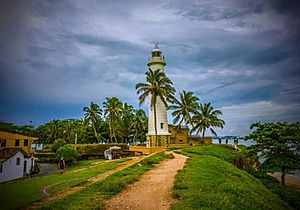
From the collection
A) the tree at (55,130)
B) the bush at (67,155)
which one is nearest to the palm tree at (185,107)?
the bush at (67,155)

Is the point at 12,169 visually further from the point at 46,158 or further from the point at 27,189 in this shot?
the point at 46,158

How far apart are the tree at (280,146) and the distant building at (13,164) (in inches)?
1043

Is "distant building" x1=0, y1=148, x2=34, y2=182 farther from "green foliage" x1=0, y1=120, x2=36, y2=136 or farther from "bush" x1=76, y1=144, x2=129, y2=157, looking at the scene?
"bush" x1=76, y1=144, x2=129, y2=157

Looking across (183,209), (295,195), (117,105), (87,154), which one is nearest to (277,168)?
(295,195)

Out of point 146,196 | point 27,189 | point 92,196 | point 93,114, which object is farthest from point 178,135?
point 92,196

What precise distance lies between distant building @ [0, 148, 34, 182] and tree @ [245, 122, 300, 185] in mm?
26497

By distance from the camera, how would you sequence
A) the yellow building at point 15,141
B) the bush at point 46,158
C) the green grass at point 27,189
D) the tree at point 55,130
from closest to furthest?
1. the green grass at point 27,189
2. the yellow building at point 15,141
3. the bush at point 46,158
4. the tree at point 55,130

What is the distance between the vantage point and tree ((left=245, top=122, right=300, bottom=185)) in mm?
21594

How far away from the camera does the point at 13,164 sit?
93.8 ft

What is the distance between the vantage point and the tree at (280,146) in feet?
70.8

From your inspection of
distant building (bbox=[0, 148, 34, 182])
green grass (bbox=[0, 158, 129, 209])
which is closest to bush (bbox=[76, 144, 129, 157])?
distant building (bbox=[0, 148, 34, 182])

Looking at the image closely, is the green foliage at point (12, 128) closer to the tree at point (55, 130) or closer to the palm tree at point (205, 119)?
the tree at point (55, 130)

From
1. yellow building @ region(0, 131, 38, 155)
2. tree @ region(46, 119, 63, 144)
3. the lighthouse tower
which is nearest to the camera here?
yellow building @ region(0, 131, 38, 155)

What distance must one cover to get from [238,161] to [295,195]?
629 inches
